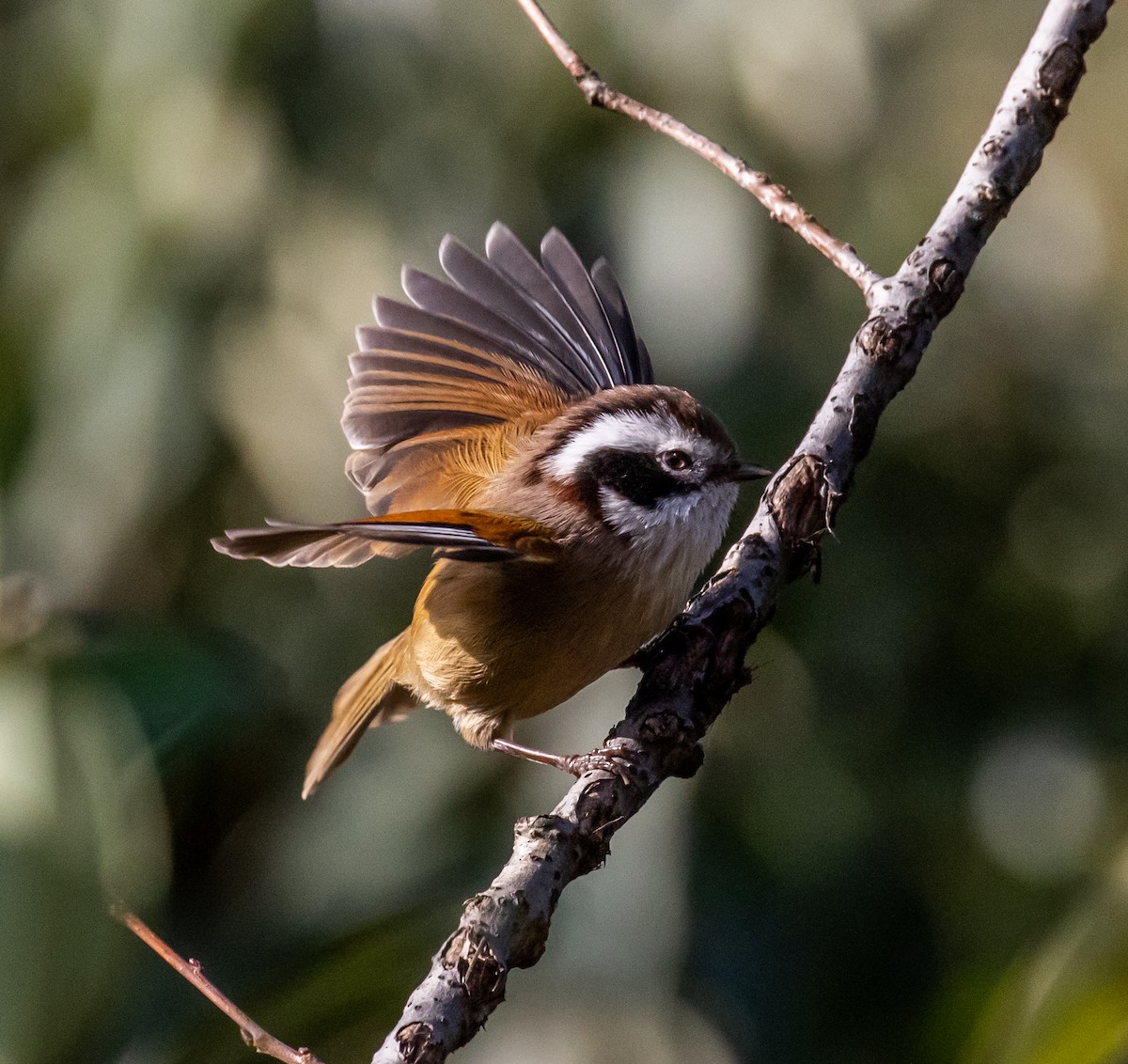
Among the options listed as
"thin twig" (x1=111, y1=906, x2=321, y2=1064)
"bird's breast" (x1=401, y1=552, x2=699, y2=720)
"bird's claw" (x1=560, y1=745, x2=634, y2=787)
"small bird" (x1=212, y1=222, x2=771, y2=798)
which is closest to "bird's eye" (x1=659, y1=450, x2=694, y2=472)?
"small bird" (x1=212, y1=222, x2=771, y2=798)

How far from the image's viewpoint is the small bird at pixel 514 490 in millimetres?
2945

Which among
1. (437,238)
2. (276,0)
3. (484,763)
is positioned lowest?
(484,763)

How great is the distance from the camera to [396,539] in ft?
8.16

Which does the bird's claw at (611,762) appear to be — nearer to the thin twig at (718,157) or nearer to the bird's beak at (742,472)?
the bird's beak at (742,472)

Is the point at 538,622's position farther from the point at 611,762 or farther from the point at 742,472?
the point at 611,762

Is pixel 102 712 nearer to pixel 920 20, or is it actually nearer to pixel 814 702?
pixel 814 702

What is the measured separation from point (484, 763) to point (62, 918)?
1329 millimetres

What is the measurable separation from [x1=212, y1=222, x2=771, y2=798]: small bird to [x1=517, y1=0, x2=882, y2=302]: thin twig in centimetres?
46

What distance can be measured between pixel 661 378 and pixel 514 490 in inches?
47.5

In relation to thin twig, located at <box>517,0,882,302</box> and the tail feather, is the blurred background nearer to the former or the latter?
the tail feather

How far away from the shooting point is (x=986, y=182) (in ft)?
9.00

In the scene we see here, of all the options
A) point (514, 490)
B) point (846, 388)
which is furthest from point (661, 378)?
point (846, 388)

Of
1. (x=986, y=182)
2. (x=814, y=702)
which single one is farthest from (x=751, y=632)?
(x=814, y=702)

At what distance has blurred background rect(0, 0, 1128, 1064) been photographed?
4188 mm
